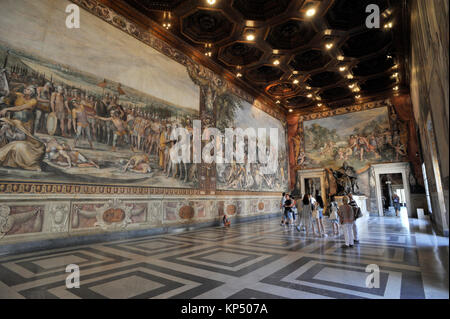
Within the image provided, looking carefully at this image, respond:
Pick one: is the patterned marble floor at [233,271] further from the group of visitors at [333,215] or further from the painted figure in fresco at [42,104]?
the painted figure in fresco at [42,104]

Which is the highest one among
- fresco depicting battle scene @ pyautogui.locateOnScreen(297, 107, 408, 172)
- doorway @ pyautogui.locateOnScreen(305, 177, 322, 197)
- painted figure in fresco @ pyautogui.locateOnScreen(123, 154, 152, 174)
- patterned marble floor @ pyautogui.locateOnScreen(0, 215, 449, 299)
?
fresco depicting battle scene @ pyautogui.locateOnScreen(297, 107, 408, 172)

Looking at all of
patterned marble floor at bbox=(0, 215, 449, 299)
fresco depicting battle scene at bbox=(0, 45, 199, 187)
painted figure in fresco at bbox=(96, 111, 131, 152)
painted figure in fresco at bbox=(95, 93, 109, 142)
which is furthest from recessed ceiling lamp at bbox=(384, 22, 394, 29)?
painted figure in fresco at bbox=(95, 93, 109, 142)

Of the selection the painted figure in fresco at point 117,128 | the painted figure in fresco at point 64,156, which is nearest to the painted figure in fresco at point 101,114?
the painted figure in fresco at point 117,128

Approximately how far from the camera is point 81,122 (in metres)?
7.58

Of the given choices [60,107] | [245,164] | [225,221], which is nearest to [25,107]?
[60,107]

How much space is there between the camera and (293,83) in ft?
54.1

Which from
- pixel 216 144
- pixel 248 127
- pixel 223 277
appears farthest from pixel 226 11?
pixel 223 277

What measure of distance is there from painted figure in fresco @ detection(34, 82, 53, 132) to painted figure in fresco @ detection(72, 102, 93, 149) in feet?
2.32

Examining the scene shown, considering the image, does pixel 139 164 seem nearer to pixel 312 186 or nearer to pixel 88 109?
pixel 88 109

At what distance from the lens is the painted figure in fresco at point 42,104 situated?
6609 mm

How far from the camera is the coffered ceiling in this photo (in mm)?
9828

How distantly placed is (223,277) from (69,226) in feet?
17.5

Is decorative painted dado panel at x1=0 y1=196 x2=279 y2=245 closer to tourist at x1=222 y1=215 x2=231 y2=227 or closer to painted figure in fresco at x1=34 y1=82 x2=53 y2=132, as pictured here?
tourist at x1=222 y1=215 x2=231 y2=227
